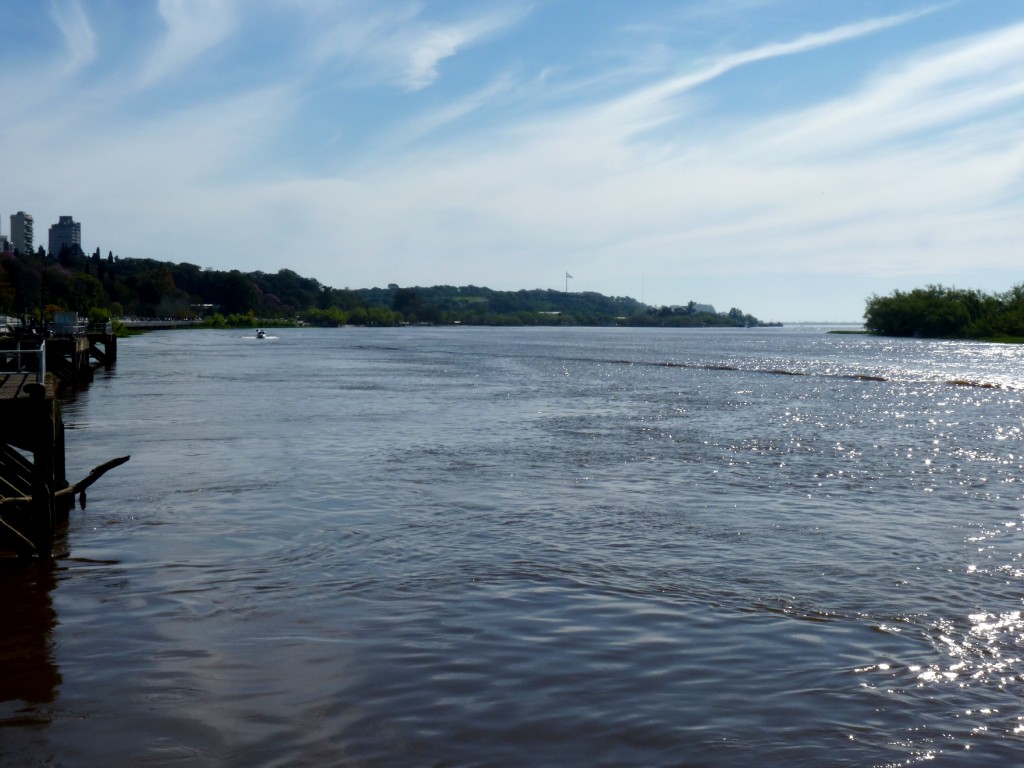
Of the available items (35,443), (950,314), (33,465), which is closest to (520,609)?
(35,443)

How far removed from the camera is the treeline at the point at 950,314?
151750 mm

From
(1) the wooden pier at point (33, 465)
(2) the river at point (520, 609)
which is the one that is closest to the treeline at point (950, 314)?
(2) the river at point (520, 609)

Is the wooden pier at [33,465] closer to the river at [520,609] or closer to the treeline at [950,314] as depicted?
the river at [520,609]

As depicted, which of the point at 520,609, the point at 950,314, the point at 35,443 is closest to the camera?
the point at 520,609

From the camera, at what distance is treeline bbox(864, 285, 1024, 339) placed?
151750mm

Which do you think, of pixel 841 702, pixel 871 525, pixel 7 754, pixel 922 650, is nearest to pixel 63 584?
pixel 7 754

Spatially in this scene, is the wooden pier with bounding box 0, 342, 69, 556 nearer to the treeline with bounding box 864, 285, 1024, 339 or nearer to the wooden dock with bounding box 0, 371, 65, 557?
the wooden dock with bounding box 0, 371, 65, 557

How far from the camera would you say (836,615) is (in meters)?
12.1

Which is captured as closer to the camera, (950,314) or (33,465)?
(33,465)

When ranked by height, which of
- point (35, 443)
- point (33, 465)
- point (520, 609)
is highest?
point (35, 443)

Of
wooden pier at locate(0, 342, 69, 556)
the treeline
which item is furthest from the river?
the treeline

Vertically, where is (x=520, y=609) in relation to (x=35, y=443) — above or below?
below

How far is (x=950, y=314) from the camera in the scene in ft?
547

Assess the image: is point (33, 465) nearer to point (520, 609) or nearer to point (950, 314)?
point (520, 609)
